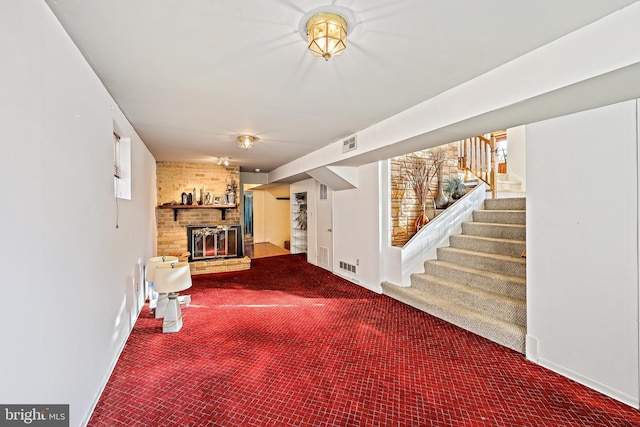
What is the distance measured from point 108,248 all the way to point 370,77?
2.43 m

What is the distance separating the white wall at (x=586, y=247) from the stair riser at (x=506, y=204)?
2129mm

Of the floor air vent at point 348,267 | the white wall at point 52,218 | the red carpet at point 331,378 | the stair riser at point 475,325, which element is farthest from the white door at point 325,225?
the white wall at point 52,218

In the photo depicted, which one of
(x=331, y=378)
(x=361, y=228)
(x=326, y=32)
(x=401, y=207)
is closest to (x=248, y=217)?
(x=361, y=228)

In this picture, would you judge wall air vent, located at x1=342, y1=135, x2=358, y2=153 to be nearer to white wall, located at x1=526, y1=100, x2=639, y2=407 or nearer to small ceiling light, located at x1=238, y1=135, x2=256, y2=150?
small ceiling light, located at x1=238, y1=135, x2=256, y2=150

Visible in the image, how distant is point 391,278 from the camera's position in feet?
14.2

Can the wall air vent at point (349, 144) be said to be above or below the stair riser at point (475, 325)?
above

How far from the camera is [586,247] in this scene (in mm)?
2133

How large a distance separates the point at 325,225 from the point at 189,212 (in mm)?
2937

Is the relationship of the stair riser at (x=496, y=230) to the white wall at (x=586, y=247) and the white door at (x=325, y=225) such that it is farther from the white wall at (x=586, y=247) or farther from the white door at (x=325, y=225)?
the white door at (x=325, y=225)

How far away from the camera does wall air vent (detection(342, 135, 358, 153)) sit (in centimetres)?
373

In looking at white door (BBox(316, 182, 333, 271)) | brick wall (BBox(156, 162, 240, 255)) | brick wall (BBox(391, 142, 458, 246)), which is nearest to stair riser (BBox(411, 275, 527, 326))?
brick wall (BBox(391, 142, 458, 246))

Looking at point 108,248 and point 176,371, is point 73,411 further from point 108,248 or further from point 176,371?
point 108,248

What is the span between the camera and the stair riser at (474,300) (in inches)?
112

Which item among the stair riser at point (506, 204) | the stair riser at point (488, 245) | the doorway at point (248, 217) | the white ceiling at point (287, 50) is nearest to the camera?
the white ceiling at point (287, 50)
